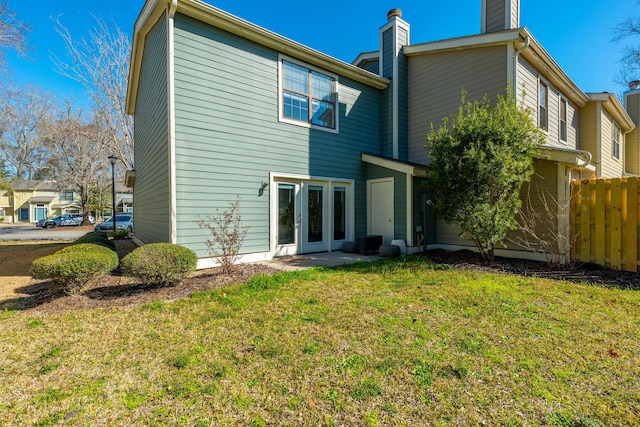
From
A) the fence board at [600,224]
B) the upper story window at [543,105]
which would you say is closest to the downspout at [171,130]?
the fence board at [600,224]

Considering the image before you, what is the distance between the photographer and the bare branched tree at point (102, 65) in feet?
→ 47.4

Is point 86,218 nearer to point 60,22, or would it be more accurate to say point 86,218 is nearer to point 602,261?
point 60,22

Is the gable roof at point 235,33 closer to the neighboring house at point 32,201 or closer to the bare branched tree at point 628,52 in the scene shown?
the bare branched tree at point 628,52

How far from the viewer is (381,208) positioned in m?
9.36

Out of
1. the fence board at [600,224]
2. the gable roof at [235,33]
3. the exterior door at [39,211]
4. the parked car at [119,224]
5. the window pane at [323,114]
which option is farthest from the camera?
the exterior door at [39,211]

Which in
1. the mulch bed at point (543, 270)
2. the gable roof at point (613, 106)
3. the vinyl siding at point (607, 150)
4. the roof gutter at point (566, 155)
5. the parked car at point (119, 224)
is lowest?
the mulch bed at point (543, 270)

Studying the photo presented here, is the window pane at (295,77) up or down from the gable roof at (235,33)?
down

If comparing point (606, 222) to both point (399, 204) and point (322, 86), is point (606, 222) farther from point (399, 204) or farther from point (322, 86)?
point (322, 86)

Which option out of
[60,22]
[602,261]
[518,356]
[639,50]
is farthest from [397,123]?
[60,22]

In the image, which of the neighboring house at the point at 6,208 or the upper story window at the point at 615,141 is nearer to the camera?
the upper story window at the point at 615,141

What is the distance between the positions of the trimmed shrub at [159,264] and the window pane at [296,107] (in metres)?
4.82

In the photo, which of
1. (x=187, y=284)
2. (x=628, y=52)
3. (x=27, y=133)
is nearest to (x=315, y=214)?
(x=187, y=284)

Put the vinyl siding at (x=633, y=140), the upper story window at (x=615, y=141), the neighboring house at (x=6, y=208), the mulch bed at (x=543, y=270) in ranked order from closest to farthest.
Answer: the mulch bed at (x=543, y=270)
the upper story window at (x=615, y=141)
the vinyl siding at (x=633, y=140)
the neighboring house at (x=6, y=208)

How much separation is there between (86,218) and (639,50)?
132ft
